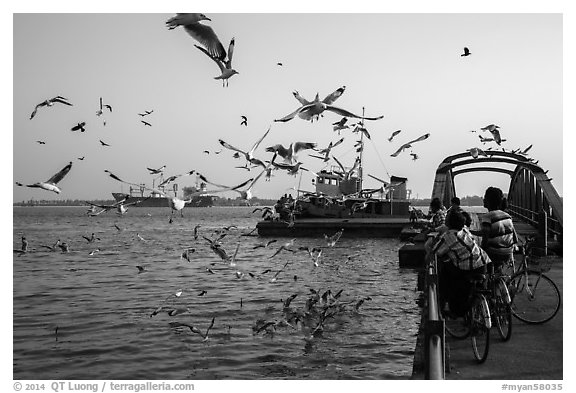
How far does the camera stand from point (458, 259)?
848 cm

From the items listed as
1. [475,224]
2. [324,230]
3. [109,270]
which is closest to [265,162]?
[475,224]

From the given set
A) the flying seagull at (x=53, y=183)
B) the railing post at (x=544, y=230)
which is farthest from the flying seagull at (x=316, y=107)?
the railing post at (x=544, y=230)

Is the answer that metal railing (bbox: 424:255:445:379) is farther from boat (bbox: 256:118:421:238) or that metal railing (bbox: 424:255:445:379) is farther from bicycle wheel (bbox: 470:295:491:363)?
boat (bbox: 256:118:421:238)

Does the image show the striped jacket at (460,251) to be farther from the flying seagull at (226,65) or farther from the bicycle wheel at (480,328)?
the flying seagull at (226,65)

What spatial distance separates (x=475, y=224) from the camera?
38.4 feet

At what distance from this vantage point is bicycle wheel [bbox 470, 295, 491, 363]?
768 cm

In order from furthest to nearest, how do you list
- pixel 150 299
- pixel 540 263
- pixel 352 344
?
Answer: pixel 150 299
pixel 540 263
pixel 352 344

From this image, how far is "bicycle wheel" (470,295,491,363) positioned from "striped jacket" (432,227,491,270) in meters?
0.48

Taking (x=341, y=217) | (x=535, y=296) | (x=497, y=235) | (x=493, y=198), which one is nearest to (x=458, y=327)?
(x=497, y=235)

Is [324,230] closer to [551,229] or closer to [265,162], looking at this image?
[551,229]

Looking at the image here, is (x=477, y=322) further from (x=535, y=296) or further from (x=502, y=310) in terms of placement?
(x=535, y=296)

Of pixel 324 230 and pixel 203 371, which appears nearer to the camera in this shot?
pixel 203 371

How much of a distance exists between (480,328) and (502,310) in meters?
0.79

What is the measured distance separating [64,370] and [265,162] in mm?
5798
